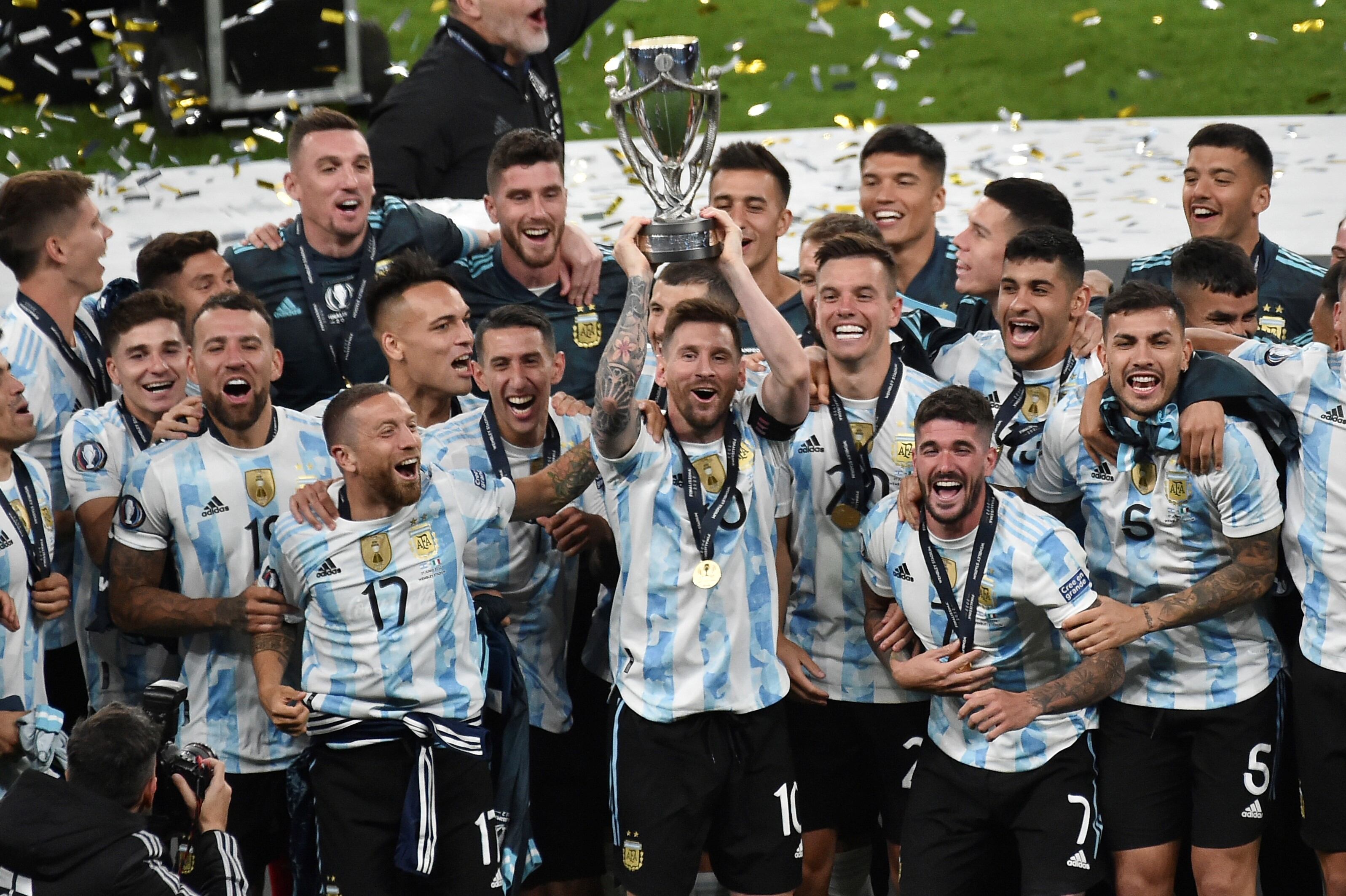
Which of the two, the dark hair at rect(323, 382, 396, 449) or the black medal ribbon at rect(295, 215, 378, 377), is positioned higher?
the black medal ribbon at rect(295, 215, 378, 377)

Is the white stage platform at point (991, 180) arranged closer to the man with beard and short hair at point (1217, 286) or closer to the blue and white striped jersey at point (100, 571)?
the man with beard and short hair at point (1217, 286)

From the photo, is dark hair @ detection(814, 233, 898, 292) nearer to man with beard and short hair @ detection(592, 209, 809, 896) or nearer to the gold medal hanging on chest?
man with beard and short hair @ detection(592, 209, 809, 896)

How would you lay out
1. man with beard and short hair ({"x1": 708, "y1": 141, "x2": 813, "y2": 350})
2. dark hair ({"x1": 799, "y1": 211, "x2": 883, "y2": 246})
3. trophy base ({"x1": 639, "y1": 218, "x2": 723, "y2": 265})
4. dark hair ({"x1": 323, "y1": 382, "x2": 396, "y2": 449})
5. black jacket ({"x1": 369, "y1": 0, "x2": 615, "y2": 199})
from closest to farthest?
trophy base ({"x1": 639, "y1": 218, "x2": 723, "y2": 265}), dark hair ({"x1": 323, "y1": 382, "x2": 396, "y2": 449}), dark hair ({"x1": 799, "y1": 211, "x2": 883, "y2": 246}), man with beard and short hair ({"x1": 708, "y1": 141, "x2": 813, "y2": 350}), black jacket ({"x1": 369, "y1": 0, "x2": 615, "y2": 199})

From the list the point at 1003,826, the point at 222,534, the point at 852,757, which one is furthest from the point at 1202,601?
the point at 222,534

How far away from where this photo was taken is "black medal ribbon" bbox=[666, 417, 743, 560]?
12.4ft

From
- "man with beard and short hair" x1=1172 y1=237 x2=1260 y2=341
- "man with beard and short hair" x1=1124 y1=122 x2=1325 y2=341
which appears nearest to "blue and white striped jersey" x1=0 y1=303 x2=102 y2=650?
"man with beard and short hair" x1=1172 y1=237 x2=1260 y2=341

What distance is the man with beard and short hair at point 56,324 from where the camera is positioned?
Result: 4379 millimetres

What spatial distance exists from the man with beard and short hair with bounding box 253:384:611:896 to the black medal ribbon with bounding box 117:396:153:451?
2.12 feet

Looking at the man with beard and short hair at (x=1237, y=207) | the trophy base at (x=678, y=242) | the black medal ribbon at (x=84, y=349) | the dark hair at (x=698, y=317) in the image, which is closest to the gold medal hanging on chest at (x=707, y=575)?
the dark hair at (x=698, y=317)

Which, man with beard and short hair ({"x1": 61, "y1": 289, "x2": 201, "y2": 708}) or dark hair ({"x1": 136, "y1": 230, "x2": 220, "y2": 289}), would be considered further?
dark hair ({"x1": 136, "y1": 230, "x2": 220, "y2": 289})

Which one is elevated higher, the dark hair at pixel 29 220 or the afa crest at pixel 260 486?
the dark hair at pixel 29 220

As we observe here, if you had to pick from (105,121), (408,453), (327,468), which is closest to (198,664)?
(327,468)

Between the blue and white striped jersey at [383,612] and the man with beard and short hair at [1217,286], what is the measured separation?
219 centimetres

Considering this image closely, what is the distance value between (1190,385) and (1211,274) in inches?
27.5
